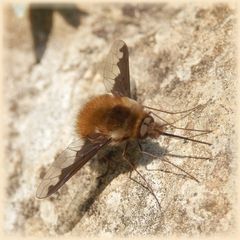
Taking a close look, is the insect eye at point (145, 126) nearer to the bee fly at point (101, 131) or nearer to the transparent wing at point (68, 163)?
the bee fly at point (101, 131)

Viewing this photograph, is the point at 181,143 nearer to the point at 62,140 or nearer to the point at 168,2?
the point at 62,140

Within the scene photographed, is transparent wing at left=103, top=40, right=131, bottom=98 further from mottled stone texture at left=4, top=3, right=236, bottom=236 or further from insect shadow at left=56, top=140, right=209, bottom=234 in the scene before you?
insect shadow at left=56, top=140, right=209, bottom=234

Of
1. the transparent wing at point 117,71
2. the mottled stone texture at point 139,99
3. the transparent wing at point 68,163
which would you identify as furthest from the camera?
the transparent wing at point 117,71

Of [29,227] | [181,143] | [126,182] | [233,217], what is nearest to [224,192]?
[233,217]

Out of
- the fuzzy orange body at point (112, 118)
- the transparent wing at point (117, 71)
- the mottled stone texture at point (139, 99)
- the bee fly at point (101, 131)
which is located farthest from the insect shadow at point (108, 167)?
the transparent wing at point (117, 71)

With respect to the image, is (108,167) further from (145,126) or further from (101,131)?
(145,126)

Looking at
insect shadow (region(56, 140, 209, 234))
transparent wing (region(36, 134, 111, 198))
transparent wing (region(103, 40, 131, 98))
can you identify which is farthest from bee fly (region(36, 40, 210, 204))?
transparent wing (region(103, 40, 131, 98))
